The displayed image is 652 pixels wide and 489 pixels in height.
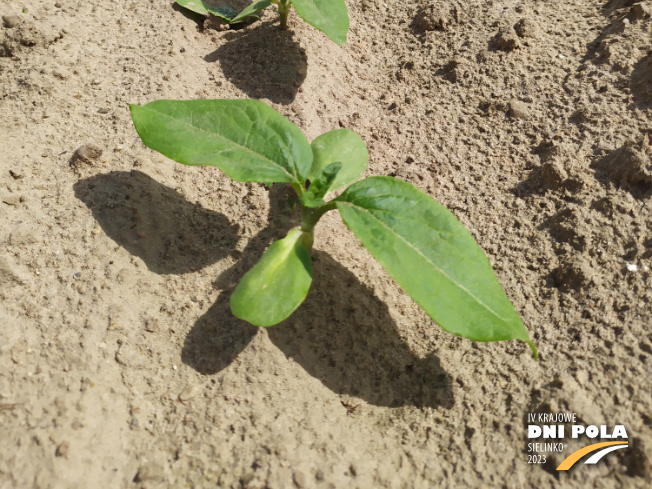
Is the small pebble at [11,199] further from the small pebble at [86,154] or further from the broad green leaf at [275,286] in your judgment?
the broad green leaf at [275,286]

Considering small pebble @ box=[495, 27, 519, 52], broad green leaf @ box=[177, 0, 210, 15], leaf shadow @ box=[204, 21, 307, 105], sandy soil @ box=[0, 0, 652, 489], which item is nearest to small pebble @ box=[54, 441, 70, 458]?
sandy soil @ box=[0, 0, 652, 489]

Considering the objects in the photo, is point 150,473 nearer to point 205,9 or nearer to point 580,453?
point 580,453

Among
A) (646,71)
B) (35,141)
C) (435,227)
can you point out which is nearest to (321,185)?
(435,227)

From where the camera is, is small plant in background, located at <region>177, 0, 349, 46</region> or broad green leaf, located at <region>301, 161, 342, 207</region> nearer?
broad green leaf, located at <region>301, 161, 342, 207</region>

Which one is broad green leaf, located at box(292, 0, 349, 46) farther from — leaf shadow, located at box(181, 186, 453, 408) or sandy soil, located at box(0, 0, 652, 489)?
leaf shadow, located at box(181, 186, 453, 408)

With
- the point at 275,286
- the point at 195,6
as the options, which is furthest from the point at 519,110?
the point at 195,6

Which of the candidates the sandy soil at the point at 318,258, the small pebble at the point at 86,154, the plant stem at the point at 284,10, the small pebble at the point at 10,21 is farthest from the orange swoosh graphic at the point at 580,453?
the small pebble at the point at 10,21
